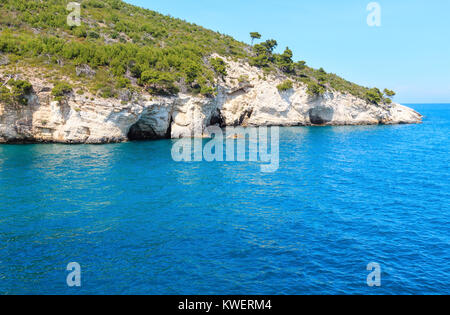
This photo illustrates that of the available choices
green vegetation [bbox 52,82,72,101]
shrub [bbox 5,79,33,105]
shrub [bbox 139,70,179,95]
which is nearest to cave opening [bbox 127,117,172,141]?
shrub [bbox 139,70,179,95]

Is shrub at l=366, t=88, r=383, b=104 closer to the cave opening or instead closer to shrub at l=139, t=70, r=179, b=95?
shrub at l=139, t=70, r=179, b=95

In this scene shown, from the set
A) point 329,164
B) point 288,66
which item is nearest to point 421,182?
point 329,164

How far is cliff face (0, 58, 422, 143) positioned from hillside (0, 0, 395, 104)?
2.03m

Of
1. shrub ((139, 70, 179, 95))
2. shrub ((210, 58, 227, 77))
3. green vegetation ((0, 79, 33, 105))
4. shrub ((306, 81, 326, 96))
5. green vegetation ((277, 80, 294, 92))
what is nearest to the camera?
green vegetation ((0, 79, 33, 105))

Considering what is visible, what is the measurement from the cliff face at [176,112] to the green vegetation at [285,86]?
1.10 metres

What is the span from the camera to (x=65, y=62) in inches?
2115

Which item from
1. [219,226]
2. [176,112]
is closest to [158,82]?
[176,112]

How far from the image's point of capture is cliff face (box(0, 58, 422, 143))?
159 feet

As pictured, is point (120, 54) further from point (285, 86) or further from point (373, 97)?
point (373, 97)

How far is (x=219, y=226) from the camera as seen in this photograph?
73.3ft

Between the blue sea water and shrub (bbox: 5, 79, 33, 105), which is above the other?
shrub (bbox: 5, 79, 33, 105)

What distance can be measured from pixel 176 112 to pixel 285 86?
32264 millimetres
